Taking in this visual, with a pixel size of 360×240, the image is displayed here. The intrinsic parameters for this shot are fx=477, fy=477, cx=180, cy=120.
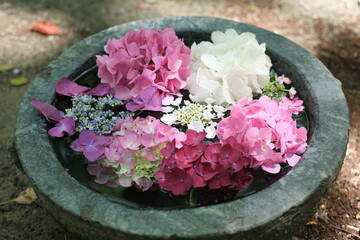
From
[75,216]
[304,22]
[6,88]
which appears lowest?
[6,88]

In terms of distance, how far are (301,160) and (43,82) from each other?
1428 mm

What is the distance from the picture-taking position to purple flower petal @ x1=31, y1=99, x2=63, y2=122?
2357mm

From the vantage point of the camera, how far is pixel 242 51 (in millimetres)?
2502

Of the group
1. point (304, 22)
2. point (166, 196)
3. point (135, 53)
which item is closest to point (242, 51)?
point (135, 53)

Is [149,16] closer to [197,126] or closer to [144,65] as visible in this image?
[144,65]

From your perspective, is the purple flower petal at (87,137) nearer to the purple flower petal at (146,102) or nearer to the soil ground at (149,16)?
the purple flower petal at (146,102)

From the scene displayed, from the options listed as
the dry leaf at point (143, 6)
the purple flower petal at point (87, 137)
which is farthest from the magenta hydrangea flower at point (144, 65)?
the dry leaf at point (143, 6)

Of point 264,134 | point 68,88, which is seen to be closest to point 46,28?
point 68,88

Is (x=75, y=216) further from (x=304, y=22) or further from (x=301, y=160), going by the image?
(x=304, y=22)

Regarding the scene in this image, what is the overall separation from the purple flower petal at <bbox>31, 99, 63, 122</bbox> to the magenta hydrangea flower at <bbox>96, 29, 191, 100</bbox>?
0.32m

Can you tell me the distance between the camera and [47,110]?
2359 millimetres

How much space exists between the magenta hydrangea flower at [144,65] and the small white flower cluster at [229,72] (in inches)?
3.3

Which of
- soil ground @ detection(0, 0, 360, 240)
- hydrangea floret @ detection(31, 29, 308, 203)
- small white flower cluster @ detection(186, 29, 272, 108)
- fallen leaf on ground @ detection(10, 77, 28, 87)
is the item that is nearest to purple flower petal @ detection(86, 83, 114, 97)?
hydrangea floret @ detection(31, 29, 308, 203)

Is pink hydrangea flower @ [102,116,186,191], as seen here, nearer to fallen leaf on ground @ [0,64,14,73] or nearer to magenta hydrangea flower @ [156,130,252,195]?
magenta hydrangea flower @ [156,130,252,195]
